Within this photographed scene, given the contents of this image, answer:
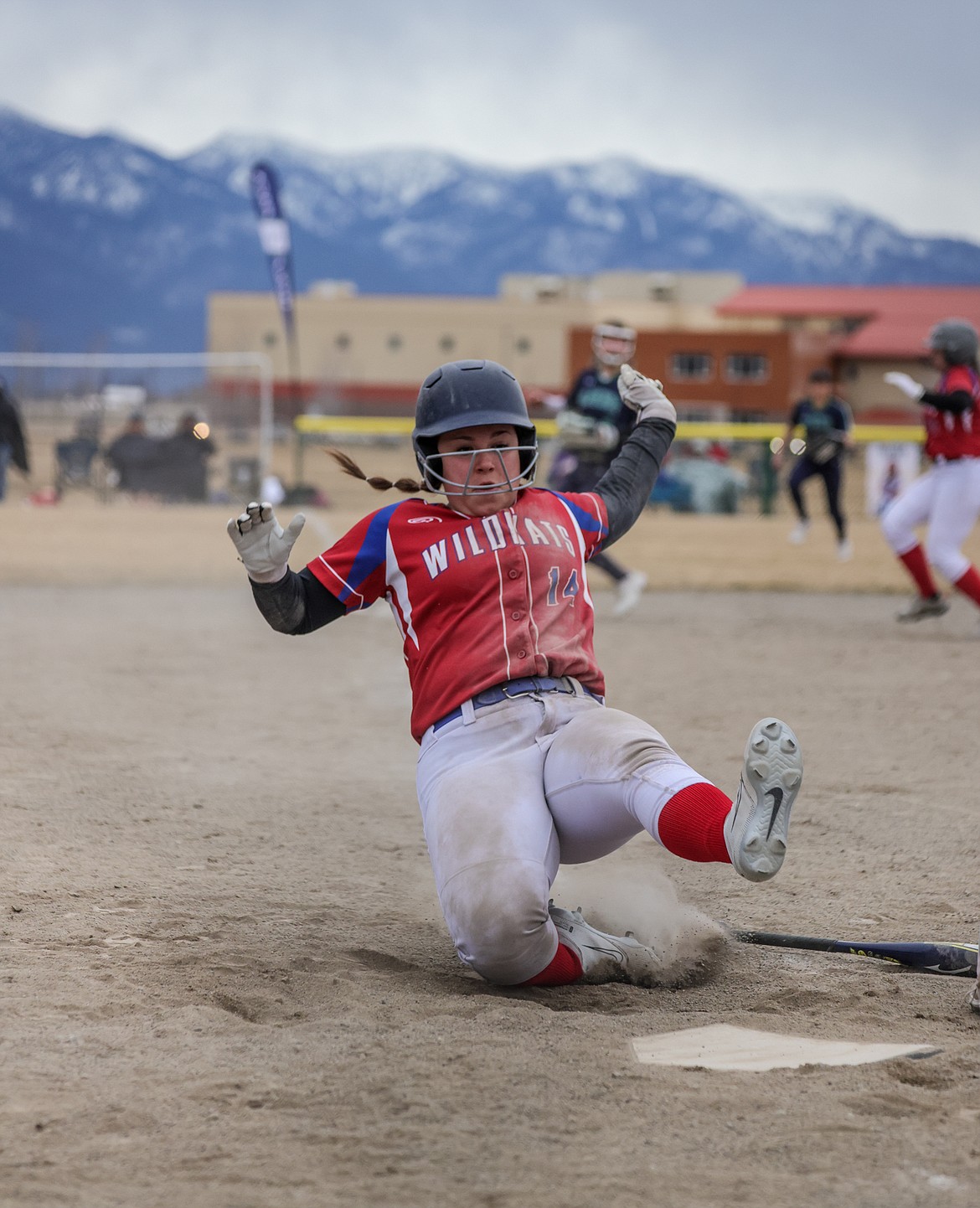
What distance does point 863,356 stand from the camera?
58844mm

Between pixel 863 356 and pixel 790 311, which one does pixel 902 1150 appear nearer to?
pixel 863 356

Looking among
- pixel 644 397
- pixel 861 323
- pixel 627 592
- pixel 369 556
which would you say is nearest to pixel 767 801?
pixel 369 556

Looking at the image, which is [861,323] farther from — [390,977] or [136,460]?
[390,977]

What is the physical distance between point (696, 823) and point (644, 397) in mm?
1542

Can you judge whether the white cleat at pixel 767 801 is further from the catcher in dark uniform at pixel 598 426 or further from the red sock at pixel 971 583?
the catcher in dark uniform at pixel 598 426

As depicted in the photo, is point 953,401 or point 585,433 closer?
point 953,401

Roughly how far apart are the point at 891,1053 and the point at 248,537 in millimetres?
1728

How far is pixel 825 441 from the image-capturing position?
562 inches

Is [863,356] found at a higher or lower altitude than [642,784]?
higher

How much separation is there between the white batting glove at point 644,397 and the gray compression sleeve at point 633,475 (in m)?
0.02

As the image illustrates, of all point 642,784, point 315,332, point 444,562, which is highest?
point 315,332

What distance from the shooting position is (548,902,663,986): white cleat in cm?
312

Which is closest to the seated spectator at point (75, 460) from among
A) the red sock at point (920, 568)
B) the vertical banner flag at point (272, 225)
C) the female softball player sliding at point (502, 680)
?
the vertical banner flag at point (272, 225)

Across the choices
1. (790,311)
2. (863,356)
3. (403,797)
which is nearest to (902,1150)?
(403,797)
